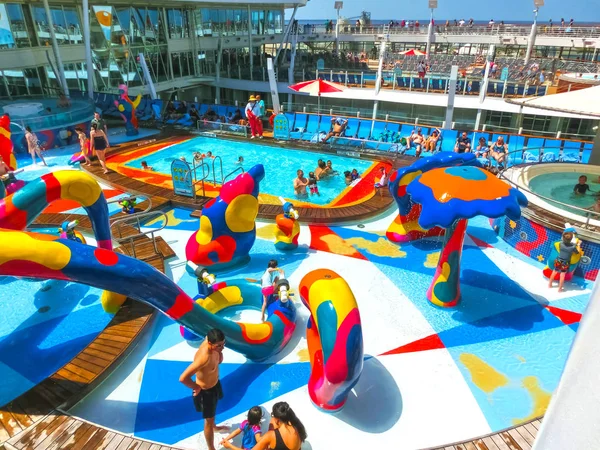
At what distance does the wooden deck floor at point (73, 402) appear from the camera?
4715 millimetres

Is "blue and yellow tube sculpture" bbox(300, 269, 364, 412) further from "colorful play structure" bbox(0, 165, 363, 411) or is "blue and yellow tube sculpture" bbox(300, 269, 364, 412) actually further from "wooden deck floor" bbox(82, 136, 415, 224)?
"wooden deck floor" bbox(82, 136, 415, 224)

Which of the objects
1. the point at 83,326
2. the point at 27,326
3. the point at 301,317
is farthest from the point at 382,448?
the point at 27,326

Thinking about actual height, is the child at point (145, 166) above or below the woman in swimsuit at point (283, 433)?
below

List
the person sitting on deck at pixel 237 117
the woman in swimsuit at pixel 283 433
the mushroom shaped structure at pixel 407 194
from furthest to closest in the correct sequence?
the person sitting on deck at pixel 237 117
the mushroom shaped structure at pixel 407 194
the woman in swimsuit at pixel 283 433

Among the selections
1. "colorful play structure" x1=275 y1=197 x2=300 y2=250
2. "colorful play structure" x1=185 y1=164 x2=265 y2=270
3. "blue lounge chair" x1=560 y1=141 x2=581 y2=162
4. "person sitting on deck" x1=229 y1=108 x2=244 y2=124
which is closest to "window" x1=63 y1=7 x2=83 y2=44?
"person sitting on deck" x1=229 y1=108 x2=244 y2=124

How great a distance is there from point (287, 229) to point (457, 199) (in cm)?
394

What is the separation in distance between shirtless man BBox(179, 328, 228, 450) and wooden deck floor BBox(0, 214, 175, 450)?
0.61 metres

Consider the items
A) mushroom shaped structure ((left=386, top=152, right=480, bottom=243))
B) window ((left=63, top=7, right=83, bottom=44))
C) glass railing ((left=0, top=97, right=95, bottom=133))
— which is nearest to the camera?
mushroom shaped structure ((left=386, top=152, right=480, bottom=243))

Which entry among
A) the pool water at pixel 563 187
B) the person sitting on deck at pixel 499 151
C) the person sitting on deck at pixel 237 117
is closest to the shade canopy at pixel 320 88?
the person sitting on deck at pixel 237 117

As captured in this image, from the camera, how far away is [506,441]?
187 inches

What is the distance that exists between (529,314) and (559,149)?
32.9 feet

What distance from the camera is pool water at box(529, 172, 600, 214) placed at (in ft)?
33.8

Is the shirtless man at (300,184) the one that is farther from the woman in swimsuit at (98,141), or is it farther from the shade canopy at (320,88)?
the shade canopy at (320,88)

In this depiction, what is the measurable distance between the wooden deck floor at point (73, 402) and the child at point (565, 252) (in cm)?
740
